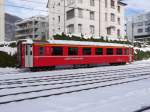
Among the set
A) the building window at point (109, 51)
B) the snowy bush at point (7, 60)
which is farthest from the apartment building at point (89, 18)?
the snowy bush at point (7, 60)

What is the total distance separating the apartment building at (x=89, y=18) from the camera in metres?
48.8

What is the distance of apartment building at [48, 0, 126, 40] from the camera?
48.8m

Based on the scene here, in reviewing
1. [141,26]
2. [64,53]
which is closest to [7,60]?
[64,53]

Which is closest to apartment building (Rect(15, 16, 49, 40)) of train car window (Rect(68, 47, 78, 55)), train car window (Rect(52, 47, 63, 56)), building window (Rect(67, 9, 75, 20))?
building window (Rect(67, 9, 75, 20))

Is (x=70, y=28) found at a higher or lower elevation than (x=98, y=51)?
higher

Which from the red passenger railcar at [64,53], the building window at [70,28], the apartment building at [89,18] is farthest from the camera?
the building window at [70,28]

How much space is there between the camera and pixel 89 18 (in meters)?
50.5

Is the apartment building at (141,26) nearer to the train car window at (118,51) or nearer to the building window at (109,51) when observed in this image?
the train car window at (118,51)

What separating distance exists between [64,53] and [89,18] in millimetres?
26119

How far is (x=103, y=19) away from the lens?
174ft

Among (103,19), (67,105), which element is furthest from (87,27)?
(67,105)

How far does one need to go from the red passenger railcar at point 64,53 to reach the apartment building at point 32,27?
55.1 metres

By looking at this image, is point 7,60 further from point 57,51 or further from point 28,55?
point 57,51

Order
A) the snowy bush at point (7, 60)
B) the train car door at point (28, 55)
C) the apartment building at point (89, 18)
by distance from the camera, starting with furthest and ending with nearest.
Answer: the apartment building at point (89, 18)
the snowy bush at point (7, 60)
the train car door at point (28, 55)
